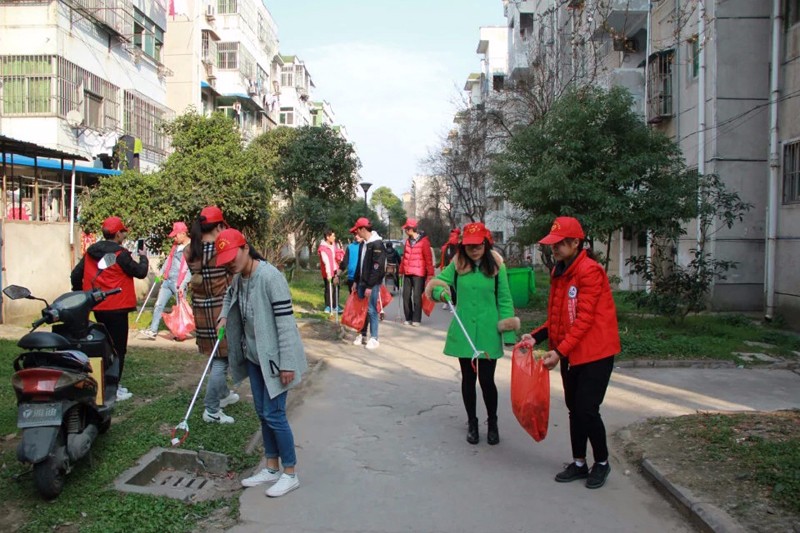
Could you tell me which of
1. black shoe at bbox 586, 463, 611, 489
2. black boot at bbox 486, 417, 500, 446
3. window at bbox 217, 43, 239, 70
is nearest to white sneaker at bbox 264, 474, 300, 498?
black boot at bbox 486, 417, 500, 446

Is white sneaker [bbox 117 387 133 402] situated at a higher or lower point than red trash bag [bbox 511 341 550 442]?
lower

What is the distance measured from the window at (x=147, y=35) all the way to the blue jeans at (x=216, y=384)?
18.2 m

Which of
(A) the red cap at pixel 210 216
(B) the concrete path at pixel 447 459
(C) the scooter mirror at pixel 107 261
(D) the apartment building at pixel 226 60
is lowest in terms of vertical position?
(B) the concrete path at pixel 447 459

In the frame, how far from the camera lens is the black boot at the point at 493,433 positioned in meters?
5.70

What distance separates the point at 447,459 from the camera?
5316mm

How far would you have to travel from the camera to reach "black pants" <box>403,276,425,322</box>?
1327 centimetres

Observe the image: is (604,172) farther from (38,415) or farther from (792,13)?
(38,415)

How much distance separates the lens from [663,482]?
4.60m

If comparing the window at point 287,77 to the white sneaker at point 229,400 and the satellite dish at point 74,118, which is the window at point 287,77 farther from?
the white sneaker at point 229,400

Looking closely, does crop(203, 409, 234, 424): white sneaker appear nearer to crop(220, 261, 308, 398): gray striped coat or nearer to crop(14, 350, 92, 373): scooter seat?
crop(14, 350, 92, 373): scooter seat

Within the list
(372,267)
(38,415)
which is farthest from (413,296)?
(38,415)

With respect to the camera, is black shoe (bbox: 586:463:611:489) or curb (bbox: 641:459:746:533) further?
black shoe (bbox: 586:463:611:489)

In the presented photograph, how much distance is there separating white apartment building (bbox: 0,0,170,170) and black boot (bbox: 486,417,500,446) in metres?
14.6

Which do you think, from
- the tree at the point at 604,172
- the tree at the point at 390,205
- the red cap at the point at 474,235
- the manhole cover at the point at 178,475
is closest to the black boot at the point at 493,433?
the red cap at the point at 474,235
